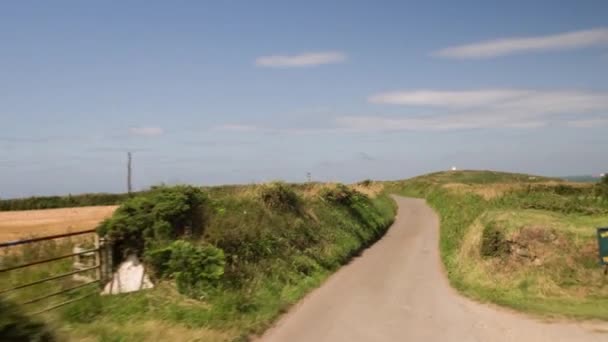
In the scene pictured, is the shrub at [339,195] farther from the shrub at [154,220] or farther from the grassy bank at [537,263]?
the shrub at [154,220]

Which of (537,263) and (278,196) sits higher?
(278,196)

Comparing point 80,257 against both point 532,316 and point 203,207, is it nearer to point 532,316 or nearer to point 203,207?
point 203,207

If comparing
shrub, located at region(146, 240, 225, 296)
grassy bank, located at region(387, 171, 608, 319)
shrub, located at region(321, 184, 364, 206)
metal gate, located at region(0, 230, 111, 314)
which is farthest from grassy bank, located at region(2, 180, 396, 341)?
shrub, located at region(321, 184, 364, 206)

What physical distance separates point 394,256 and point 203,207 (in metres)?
9.55

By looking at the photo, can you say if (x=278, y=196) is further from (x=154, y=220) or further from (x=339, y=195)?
(x=339, y=195)

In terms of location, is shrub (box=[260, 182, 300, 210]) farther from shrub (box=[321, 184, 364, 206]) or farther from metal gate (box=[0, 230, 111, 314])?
metal gate (box=[0, 230, 111, 314])

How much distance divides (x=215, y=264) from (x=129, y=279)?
7.17ft

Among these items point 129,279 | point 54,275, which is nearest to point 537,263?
point 129,279

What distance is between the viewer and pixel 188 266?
13.9 meters

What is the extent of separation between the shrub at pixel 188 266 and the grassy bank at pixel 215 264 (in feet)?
0.08

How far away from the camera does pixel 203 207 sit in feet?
56.5

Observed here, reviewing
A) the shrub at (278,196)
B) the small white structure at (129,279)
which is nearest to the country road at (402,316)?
the small white structure at (129,279)

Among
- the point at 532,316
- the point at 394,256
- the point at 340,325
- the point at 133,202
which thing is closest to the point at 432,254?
the point at 394,256

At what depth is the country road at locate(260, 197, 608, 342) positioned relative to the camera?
1166 centimetres
